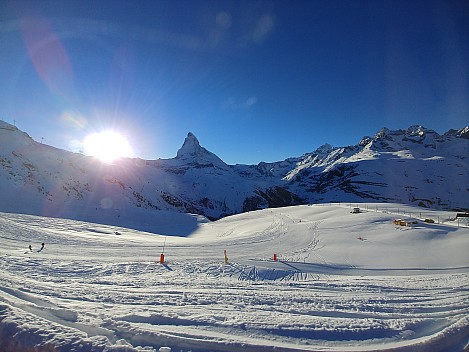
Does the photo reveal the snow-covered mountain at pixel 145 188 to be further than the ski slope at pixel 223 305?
Yes

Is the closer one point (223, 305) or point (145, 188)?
point (223, 305)

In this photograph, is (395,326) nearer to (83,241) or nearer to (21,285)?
(21,285)

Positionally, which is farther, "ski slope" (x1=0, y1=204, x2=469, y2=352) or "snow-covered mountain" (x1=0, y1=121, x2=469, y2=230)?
"snow-covered mountain" (x1=0, y1=121, x2=469, y2=230)

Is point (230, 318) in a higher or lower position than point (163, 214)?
lower

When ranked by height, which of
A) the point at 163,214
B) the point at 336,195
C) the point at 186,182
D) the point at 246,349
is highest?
the point at 336,195

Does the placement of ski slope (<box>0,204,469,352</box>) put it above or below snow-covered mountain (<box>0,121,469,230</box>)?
below

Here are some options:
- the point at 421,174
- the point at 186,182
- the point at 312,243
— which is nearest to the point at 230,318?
the point at 312,243

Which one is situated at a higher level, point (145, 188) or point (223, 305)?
point (145, 188)

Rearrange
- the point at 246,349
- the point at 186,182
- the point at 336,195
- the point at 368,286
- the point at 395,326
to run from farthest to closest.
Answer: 1. the point at 336,195
2. the point at 186,182
3. the point at 368,286
4. the point at 395,326
5. the point at 246,349

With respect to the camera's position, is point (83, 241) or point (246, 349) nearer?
point (246, 349)

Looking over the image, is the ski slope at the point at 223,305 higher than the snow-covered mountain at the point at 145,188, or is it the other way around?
the snow-covered mountain at the point at 145,188

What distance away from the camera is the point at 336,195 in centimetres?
17688

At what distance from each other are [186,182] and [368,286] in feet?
431

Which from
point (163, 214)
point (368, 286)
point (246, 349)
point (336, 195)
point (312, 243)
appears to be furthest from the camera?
point (336, 195)
